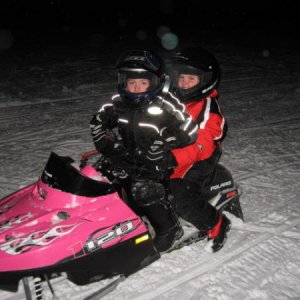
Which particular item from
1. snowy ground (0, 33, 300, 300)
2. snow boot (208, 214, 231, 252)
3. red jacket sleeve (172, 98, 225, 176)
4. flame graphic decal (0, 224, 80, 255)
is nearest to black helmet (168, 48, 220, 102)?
red jacket sleeve (172, 98, 225, 176)

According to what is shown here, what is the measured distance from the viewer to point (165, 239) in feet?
9.82

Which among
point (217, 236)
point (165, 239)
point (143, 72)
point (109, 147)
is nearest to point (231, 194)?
point (217, 236)

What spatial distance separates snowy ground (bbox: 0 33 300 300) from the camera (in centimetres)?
285

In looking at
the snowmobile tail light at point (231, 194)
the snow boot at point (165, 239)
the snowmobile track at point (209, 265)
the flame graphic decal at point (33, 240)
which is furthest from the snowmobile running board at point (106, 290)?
the snowmobile tail light at point (231, 194)

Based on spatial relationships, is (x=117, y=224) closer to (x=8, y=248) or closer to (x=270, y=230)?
(x=8, y=248)

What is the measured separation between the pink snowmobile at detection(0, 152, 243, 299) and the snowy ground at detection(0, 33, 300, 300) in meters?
0.32

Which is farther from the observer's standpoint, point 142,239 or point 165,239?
point 165,239

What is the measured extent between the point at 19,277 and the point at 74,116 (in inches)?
181

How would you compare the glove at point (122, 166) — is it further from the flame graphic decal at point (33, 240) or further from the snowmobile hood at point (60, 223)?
the flame graphic decal at point (33, 240)

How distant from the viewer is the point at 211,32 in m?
21.0

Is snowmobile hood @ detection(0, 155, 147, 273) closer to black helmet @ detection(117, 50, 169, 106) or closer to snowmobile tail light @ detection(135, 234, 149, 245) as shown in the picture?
snowmobile tail light @ detection(135, 234, 149, 245)

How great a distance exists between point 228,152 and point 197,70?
227 cm

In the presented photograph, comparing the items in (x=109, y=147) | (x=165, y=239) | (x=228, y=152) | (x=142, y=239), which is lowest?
(x=228, y=152)

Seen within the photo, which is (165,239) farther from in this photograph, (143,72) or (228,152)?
(228,152)
